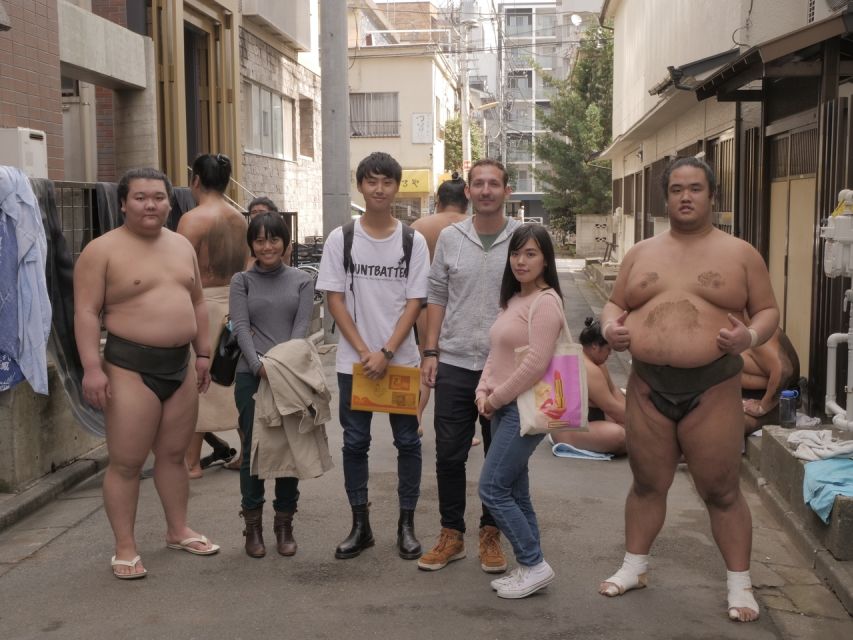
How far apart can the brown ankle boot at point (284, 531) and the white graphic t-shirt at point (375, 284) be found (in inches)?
33.1

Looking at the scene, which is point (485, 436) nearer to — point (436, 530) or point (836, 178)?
point (436, 530)

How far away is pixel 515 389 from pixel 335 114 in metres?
9.27

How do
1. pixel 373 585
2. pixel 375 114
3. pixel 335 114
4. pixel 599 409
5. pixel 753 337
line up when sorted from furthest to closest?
pixel 375 114
pixel 335 114
pixel 599 409
pixel 373 585
pixel 753 337

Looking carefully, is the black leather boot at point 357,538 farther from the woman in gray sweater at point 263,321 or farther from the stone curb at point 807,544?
the stone curb at point 807,544

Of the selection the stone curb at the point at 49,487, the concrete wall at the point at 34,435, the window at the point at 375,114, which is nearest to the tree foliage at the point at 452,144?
the window at the point at 375,114

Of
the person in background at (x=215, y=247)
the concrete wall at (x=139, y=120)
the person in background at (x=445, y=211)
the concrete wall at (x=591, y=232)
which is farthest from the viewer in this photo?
the concrete wall at (x=591, y=232)

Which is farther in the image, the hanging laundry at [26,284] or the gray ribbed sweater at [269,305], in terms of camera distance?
the hanging laundry at [26,284]

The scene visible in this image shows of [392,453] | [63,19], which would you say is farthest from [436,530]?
[63,19]

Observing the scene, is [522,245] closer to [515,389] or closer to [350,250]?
[515,389]

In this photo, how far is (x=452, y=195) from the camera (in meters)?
7.80

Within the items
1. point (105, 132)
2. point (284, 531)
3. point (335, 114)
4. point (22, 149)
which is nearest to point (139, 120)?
point (105, 132)

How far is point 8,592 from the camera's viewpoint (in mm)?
4660

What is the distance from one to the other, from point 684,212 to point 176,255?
247 centimetres

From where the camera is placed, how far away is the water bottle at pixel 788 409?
6590mm
